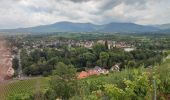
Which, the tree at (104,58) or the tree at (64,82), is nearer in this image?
the tree at (64,82)

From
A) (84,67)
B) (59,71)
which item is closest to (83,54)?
(84,67)

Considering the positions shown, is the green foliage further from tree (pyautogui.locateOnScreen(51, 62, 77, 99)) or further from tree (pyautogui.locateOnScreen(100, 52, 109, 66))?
tree (pyautogui.locateOnScreen(100, 52, 109, 66))

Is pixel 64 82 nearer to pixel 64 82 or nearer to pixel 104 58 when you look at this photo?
pixel 64 82

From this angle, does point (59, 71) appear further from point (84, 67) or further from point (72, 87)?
point (84, 67)

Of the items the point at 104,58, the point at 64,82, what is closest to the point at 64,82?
the point at 64,82

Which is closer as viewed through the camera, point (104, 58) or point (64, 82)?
point (64, 82)

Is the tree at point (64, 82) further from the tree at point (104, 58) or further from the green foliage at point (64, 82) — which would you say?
the tree at point (104, 58)

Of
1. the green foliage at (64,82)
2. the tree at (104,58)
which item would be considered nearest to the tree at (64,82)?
the green foliage at (64,82)

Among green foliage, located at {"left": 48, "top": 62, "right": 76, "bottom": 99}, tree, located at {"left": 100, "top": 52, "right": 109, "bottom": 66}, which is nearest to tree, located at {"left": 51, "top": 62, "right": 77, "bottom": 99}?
green foliage, located at {"left": 48, "top": 62, "right": 76, "bottom": 99}

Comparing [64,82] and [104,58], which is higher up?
[64,82]
